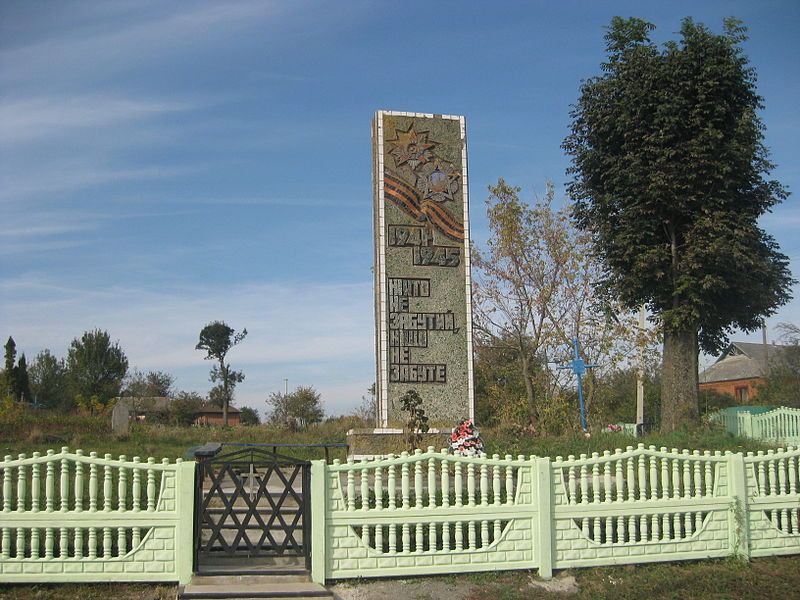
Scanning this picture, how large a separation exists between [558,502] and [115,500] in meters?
5.55

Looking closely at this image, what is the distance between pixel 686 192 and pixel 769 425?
18.0 feet

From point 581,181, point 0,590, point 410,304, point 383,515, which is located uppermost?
point 581,181

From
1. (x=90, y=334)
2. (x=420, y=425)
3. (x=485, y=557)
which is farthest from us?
(x=90, y=334)

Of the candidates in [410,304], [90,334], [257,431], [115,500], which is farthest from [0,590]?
[90,334]

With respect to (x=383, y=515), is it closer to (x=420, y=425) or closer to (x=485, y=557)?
(x=485, y=557)

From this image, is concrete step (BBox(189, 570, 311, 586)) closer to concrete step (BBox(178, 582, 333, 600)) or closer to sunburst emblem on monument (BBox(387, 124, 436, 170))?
concrete step (BBox(178, 582, 333, 600))

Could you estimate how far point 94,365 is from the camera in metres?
48.9

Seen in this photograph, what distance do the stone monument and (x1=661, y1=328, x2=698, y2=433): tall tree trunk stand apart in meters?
6.63

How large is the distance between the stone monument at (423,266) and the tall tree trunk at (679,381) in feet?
21.7

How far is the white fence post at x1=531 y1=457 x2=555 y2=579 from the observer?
7.40 metres

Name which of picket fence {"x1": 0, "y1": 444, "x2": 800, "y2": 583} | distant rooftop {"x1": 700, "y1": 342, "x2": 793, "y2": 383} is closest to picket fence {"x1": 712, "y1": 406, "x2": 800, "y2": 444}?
picket fence {"x1": 0, "y1": 444, "x2": 800, "y2": 583}

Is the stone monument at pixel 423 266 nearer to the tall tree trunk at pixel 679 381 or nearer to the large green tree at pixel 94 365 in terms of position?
the tall tree trunk at pixel 679 381

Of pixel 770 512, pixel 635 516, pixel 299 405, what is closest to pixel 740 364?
pixel 299 405

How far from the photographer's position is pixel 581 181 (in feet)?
66.4
